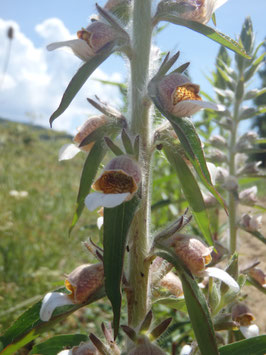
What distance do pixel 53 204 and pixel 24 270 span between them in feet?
9.41

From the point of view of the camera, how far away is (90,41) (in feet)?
4.55

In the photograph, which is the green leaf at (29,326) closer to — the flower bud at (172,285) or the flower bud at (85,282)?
the flower bud at (85,282)

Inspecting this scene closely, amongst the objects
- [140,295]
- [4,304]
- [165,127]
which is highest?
[165,127]

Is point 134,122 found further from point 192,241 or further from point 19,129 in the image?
point 19,129

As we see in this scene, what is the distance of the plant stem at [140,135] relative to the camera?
1468 millimetres

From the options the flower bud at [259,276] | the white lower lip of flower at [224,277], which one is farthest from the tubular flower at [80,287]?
the flower bud at [259,276]

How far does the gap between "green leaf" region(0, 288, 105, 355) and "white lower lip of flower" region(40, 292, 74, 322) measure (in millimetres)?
33

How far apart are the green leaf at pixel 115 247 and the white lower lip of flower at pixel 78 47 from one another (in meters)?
0.64

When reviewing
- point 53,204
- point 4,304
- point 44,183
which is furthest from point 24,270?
point 44,183

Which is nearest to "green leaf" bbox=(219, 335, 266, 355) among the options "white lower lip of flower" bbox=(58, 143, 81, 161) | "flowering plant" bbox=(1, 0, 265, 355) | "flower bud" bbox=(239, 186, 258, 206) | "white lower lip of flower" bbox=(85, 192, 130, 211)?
"flowering plant" bbox=(1, 0, 265, 355)

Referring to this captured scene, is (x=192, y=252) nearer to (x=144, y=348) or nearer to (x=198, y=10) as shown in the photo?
(x=144, y=348)

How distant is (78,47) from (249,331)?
1624mm

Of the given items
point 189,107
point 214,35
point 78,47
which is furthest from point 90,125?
point 214,35

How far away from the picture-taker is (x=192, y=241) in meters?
1.36
